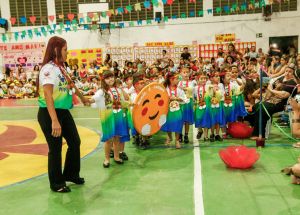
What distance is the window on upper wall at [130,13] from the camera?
18719mm

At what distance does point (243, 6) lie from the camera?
17672 mm

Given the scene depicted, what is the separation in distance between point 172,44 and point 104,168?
45.9 ft

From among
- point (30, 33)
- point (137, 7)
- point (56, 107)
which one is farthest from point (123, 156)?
point (30, 33)

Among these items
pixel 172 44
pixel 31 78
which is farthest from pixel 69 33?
pixel 172 44

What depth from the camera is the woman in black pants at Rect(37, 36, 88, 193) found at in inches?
164

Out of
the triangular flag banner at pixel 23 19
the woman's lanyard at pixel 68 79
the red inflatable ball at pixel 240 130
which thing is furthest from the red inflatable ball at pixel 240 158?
the triangular flag banner at pixel 23 19

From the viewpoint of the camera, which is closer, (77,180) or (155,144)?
(77,180)

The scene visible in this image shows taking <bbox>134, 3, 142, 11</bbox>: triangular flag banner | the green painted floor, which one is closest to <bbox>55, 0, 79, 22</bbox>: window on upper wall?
<bbox>134, 3, 142, 11</bbox>: triangular flag banner

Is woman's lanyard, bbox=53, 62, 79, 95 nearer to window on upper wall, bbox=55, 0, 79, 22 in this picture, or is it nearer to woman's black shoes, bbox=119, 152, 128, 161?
woman's black shoes, bbox=119, 152, 128, 161

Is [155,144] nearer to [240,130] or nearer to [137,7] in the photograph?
[240,130]

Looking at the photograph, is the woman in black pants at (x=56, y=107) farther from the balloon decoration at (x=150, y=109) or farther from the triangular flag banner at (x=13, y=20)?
the triangular flag banner at (x=13, y=20)

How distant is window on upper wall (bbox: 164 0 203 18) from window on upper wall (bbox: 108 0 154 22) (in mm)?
936

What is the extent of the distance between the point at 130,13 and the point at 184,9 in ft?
9.30

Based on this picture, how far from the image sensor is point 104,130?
5.50m
